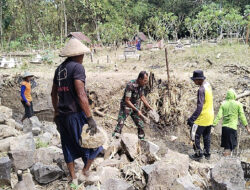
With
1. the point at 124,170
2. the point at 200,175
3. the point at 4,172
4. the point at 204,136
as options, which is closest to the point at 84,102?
the point at 124,170

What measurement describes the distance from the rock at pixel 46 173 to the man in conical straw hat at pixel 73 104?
1.45ft

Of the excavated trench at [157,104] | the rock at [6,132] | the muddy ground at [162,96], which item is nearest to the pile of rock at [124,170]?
the rock at [6,132]

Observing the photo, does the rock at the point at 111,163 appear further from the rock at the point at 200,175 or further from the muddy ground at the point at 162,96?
the muddy ground at the point at 162,96

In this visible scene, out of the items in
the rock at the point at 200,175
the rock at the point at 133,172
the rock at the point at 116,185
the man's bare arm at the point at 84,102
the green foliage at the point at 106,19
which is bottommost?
the rock at the point at 200,175

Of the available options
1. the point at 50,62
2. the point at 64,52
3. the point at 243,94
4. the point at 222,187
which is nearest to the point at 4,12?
the point at 50,62

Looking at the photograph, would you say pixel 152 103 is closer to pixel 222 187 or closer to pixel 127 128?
pixel 127 128

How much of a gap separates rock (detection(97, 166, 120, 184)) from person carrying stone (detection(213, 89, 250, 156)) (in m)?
2.29

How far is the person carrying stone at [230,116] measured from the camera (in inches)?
201

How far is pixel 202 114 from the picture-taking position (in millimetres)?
5023

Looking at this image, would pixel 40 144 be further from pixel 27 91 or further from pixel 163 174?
pixel 163 174

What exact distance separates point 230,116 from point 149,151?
192cm

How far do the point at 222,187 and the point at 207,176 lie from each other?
76 cm

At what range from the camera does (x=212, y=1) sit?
29.7 metres

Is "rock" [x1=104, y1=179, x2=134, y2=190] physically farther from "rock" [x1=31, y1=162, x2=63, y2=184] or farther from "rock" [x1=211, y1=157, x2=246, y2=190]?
"rock" [x1=211, y1=157, x2=246, y2=190]
